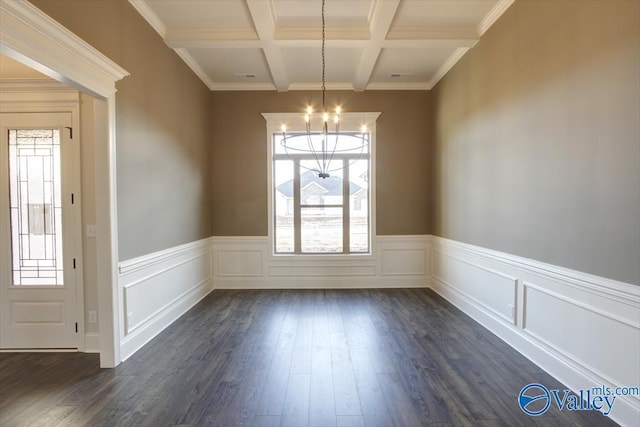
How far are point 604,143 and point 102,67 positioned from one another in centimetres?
392

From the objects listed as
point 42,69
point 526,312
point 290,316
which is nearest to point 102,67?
point 42,69

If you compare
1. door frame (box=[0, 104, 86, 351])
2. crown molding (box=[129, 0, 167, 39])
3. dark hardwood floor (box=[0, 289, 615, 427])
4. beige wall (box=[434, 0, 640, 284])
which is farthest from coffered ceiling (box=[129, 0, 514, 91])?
dark hardwood floor (box=[0, 289, 615, 427])

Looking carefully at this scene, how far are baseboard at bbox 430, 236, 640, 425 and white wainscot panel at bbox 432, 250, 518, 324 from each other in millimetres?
11

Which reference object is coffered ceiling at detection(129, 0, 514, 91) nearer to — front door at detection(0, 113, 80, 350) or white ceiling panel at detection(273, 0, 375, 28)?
white ceiling panel at detection(273, 0, 375, 28)

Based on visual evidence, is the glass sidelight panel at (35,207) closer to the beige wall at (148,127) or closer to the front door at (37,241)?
the front door at (37,241)

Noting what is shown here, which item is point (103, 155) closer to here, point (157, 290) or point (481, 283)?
point (157, 290)

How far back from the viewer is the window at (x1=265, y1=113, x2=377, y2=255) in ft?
17.7

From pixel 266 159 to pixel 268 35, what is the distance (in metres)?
2.09

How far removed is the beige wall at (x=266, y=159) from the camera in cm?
520

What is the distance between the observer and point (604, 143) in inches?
82.5

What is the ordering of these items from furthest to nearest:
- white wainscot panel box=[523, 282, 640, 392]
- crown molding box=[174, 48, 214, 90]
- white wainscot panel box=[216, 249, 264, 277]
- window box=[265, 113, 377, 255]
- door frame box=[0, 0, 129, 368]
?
window box=[265, 113, 377, 255] < white wainscot panel box=[216, 249, 264, 277] < crown molding box=[174, 48, 214, 90] < door frame box=[0, 0, 129, 368] < white wainscot panel box=[523, 282, 640, 392]

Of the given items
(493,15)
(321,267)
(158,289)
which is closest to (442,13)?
(493,15)

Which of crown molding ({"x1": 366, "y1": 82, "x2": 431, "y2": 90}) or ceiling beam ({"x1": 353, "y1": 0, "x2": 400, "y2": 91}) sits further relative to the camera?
crown molding ({"x1": 366, "y1": 82, "x2": 431, "y2": 90})

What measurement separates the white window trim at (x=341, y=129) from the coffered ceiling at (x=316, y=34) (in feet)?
2.15
